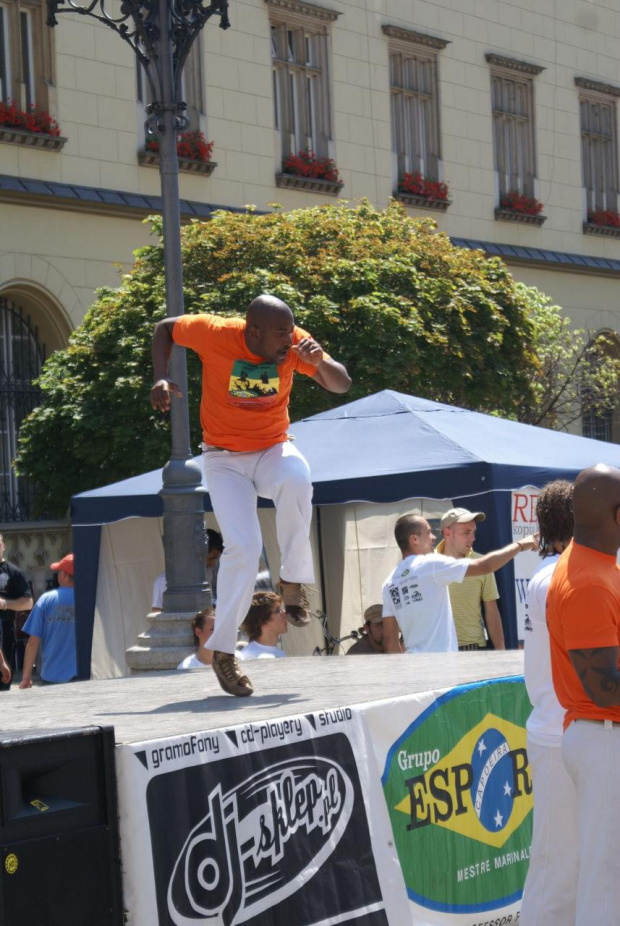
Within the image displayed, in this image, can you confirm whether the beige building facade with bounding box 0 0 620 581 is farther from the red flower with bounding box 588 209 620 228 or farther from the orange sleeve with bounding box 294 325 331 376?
the orange sleeve with bounding box 294 325 331 376

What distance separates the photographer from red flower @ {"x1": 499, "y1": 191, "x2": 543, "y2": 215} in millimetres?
27875

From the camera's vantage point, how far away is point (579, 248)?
29.7m

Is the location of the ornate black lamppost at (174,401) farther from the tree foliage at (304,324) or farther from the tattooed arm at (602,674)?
the tattooed arm at (602,674)

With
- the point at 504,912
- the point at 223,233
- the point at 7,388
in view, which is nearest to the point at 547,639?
the point at 504,912

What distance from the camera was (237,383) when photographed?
6.09 m

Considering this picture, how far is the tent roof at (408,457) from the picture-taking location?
33.8 feet

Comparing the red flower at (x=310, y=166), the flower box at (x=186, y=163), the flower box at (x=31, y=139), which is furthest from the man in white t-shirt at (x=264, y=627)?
the red flower at (x=310, y=166)

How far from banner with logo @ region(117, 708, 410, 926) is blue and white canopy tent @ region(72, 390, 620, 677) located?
488cm

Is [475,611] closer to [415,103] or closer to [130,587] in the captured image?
[130,587]

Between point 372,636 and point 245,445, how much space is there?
3697 millimetres

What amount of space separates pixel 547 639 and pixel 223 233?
12.3 m

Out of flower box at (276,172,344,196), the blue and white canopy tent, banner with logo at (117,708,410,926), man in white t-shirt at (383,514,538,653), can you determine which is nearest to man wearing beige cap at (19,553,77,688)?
the blue and white canopy tent

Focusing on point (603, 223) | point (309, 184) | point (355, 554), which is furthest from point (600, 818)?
point (603, 223)

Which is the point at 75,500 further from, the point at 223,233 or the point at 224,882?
the point at 224,882
